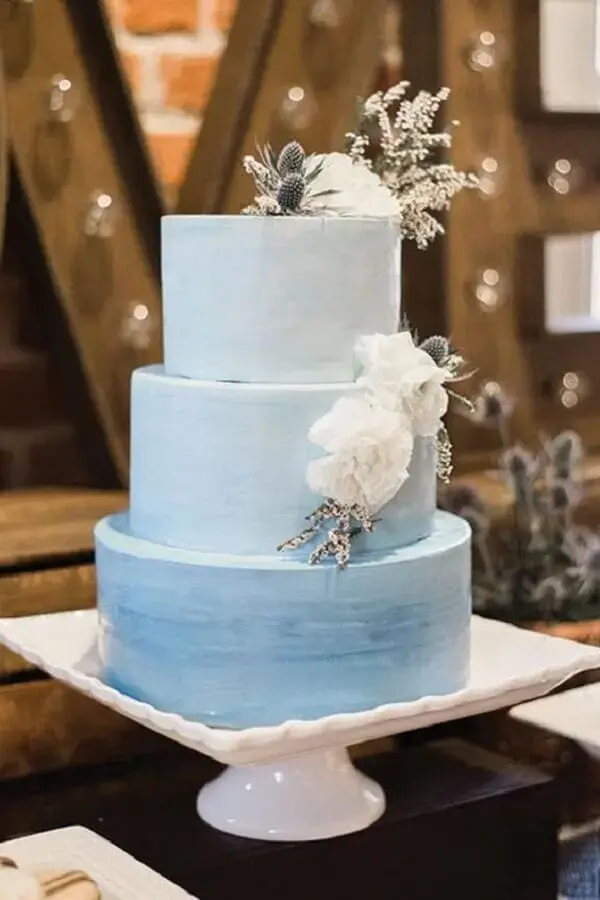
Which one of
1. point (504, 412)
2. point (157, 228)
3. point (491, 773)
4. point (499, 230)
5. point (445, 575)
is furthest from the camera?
point (499, 230)

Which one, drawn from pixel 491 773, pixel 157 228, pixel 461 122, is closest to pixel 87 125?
pixel 157 228

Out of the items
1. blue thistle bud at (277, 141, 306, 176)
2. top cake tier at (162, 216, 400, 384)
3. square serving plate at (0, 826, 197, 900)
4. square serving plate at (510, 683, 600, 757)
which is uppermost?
blue thistle bud at (277, 141, 306, 176)

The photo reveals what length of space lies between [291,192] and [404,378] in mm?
168

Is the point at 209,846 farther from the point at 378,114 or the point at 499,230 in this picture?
the point at 499,230

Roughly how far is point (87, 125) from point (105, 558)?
0.51 meters

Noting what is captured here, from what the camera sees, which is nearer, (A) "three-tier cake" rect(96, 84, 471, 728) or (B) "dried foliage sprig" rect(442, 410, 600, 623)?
(A) "three-tier cake" rect(96, 84, 471, 728)

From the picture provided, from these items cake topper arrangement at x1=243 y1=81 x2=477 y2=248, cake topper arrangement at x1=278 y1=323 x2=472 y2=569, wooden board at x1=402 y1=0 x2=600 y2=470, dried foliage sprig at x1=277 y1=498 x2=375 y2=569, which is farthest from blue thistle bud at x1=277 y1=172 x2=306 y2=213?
wooden board at x1=402 y1=0 x2=600 y2=470

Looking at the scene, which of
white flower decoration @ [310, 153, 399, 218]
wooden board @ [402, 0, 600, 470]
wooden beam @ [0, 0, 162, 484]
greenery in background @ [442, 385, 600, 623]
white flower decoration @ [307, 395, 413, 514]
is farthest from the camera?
wooden board @ [402, 0, 600, 470]

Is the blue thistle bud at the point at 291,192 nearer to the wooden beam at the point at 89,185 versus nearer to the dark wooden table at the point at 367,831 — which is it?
the wooden beam at the point at 89,185

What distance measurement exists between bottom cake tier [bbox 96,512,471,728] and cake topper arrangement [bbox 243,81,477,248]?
0.88 feet

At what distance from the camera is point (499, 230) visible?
171cm

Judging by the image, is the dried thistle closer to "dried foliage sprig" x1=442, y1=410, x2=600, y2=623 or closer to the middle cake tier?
the middle cake tier

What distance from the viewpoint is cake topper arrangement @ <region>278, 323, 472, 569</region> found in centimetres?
99

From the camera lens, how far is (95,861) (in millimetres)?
1062
